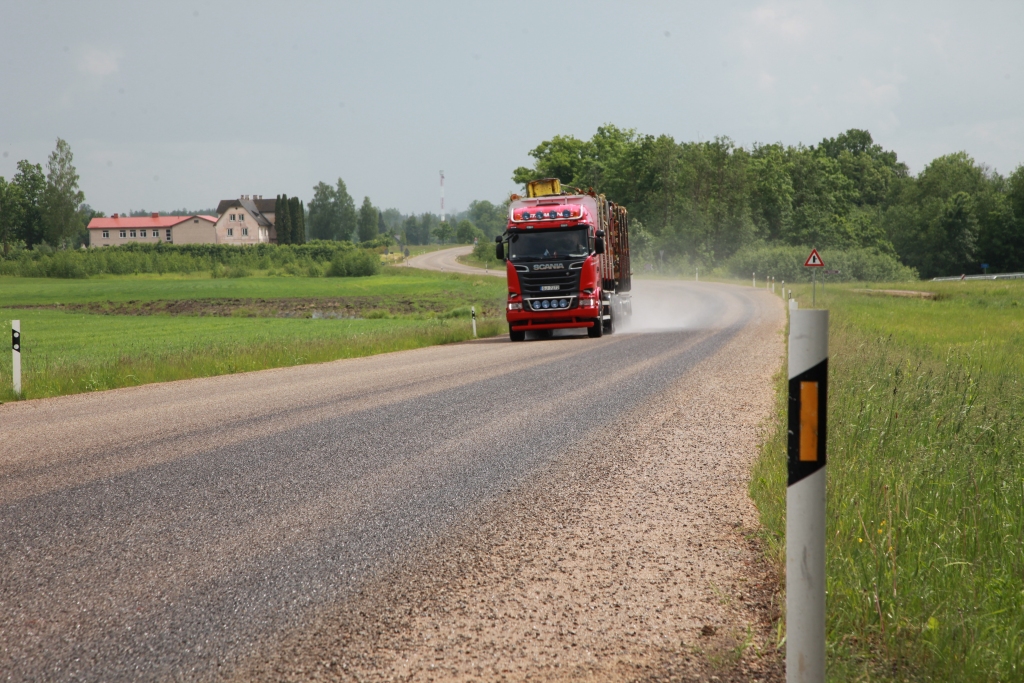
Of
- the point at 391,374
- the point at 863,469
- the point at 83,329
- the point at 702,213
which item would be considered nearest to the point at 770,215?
the point at 702,213

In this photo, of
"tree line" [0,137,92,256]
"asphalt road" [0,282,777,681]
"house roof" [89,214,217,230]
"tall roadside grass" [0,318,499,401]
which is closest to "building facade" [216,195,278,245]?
"house roof" [89,214,217,230]

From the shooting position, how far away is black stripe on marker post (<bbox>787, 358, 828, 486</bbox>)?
259cm

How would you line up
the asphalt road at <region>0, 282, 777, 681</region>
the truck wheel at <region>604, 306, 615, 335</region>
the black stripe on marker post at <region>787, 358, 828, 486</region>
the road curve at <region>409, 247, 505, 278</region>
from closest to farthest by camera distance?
the black stripe on marker post at <region>787, 358, 828, 486</region>, the asphalt road at <region>0, 282, 777, 681</region>, the truck wheel at <region>604, 306, 615, 335</region>, the road curve at <region>409, 247, 505, 278</region>

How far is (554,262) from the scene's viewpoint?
2173 centimetres

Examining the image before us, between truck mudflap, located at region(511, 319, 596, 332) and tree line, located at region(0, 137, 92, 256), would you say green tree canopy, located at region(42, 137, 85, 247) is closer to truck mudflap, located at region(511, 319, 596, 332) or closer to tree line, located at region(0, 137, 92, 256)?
tree line, located at region(0, 137, 92, 256)

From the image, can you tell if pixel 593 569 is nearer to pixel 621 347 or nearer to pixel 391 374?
pixel 391 374

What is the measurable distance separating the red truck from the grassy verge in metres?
11.5

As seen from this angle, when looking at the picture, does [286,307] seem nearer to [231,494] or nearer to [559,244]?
[559,244]

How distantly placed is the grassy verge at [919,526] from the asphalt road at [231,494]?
7.67 feet

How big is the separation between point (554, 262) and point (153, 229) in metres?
134

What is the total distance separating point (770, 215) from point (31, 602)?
105013mm

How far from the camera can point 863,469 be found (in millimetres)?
6059

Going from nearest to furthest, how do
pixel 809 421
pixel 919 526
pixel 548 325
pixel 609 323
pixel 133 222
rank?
pixel 809 421 → pixel 919 526 → pixel 548 325 → pixel 609 323 → pixel 133 222

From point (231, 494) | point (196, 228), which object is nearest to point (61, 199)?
point (196, 228)
